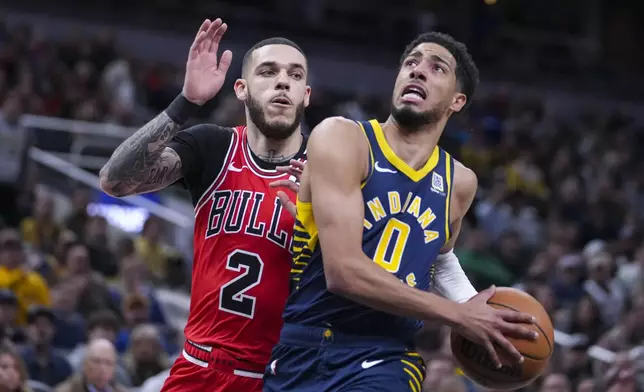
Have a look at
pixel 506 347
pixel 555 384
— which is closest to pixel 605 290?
pixel 555 384

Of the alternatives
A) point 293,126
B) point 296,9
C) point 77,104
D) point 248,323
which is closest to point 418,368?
point 248,323

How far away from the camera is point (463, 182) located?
4777mm

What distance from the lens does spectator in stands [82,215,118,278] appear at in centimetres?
1112

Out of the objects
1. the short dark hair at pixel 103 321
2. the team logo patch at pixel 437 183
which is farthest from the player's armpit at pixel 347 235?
the short dark hair at pixel 103 321

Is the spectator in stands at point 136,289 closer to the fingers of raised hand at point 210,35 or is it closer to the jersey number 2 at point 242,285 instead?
the jersey number 2 at point 242,285

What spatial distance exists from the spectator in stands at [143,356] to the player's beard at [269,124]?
3958mm

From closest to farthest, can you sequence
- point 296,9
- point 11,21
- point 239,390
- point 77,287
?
point 239,390, point 77,287, point 11,21, point 296,9

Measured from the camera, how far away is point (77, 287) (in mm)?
9867

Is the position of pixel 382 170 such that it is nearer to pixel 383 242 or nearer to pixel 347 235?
pixel 383 242

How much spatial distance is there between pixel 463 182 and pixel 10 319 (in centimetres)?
507

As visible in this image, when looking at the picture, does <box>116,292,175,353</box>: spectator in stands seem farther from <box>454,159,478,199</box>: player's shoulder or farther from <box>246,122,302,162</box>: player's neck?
<box>454,159,478,199</box>: player's shoulder

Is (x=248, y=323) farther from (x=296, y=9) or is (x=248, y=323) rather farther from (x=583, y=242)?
(x=296, y=9)

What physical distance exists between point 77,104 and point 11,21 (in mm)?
3596

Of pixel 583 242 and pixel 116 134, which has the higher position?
pixel 116 134
